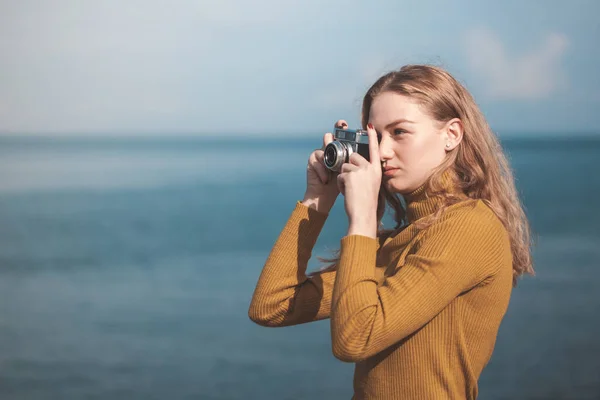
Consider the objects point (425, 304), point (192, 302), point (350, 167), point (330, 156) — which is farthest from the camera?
point (192, 302)

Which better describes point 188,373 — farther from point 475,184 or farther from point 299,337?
point 475,184

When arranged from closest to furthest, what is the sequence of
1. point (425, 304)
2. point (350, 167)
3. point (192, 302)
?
1. point (425, 304)
2. point (350, 167)
3. point (192, 302)

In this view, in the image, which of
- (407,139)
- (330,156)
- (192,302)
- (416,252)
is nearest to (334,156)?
(330,156)

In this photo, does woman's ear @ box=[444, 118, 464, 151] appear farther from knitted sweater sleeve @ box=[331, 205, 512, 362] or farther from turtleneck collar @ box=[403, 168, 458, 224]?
knitted sweater sleeve @ box=[331, 205, 512, 362]

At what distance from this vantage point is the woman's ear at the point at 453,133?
125 cm

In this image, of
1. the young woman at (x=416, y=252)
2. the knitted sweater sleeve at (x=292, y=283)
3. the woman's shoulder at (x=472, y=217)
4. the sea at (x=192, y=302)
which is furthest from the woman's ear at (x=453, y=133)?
the sea at (x=192, y=302)

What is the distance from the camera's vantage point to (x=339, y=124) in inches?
54.6

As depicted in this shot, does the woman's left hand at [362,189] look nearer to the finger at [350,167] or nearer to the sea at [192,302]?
the finger at [350,167]

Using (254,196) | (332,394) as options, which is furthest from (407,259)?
(254,196)

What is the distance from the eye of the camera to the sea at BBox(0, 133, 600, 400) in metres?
3.39

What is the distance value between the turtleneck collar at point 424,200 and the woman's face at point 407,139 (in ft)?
0.05

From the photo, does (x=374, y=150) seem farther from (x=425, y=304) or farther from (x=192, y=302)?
(x=192, y=302)

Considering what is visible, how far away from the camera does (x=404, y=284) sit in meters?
1.08

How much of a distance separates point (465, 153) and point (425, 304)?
319 mm
